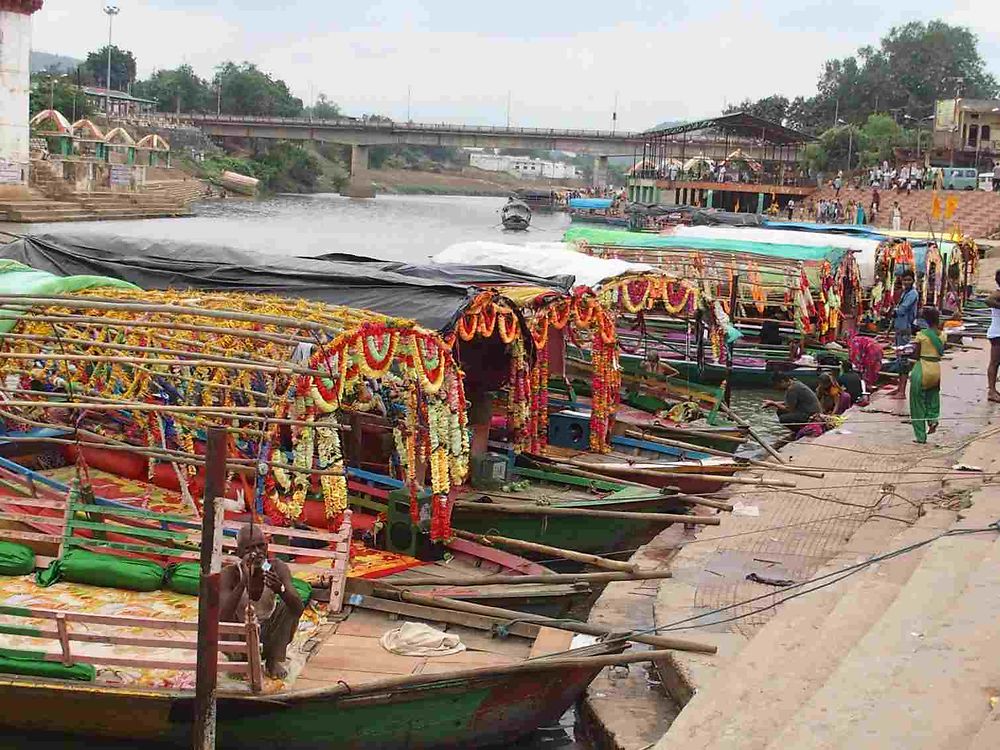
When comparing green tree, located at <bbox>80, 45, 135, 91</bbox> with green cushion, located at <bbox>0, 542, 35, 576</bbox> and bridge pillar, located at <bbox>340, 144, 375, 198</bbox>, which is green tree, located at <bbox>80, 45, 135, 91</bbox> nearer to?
bridge pillar, located at <bbox>340, 144, 375, 198</bbox>

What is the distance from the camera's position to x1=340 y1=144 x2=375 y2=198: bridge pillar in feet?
276

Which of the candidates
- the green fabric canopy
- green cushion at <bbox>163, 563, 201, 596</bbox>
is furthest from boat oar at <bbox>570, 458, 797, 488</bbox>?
the green fabric canopy

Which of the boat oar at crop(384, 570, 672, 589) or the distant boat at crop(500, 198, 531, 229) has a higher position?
the distant boat at crop(500, 198, 531, 229)

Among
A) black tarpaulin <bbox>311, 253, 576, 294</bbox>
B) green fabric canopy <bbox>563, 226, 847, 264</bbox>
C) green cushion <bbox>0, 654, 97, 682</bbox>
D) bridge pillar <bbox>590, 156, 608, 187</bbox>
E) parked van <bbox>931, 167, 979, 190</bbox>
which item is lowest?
green cushion <bbox>0, 654, 97, 682</bbox>

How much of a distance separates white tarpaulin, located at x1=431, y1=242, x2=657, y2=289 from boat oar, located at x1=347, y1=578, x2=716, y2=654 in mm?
8170

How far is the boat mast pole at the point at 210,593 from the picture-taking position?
6.36 metres

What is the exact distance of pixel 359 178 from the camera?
84688mm

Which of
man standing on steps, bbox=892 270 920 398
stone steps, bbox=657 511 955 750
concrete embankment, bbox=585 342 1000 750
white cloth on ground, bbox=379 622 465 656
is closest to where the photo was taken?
concrete embankment, bbox=585 342 1000 750

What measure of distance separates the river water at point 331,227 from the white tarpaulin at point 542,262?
55.0ft

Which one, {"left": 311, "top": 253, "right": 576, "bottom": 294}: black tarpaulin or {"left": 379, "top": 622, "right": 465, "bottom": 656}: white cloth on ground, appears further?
{"left": 311, "top": 253, "right": 576, "bottom": 294}: black tarpaulin

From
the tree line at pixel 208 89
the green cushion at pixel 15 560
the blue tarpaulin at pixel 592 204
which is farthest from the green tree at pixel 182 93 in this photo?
the green cushion at pixel 15 560

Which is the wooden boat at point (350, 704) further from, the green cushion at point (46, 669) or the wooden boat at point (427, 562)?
the wooden boat at point (427, 562)

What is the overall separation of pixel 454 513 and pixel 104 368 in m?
3.40

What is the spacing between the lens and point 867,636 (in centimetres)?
668
